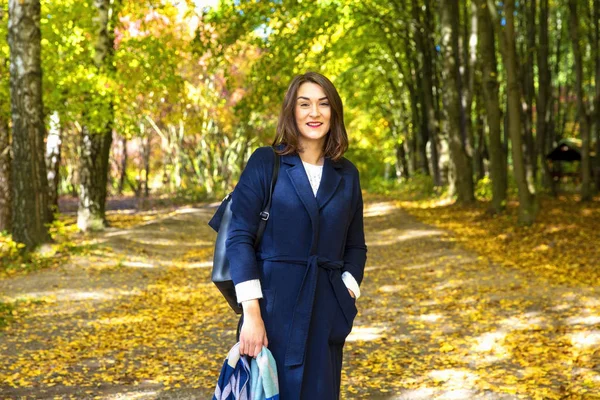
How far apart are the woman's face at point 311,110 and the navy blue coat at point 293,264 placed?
0.50 ft

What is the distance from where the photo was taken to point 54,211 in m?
20.1

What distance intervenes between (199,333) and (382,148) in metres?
43.9

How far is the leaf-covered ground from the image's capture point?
656cm

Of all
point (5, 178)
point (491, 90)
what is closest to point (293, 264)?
point (491, 90)

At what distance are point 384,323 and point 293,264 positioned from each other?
19.7ft

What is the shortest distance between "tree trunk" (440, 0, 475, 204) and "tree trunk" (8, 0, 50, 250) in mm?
12346

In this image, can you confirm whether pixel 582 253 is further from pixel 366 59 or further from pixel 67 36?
pixel 366 59

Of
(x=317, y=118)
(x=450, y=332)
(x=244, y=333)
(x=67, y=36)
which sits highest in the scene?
(x=67, y=36)

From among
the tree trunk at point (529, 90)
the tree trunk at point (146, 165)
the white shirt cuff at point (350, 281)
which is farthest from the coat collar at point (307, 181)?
the tree trunk at point (146, 165)

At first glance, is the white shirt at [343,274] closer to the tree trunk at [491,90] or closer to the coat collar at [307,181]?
the coat collar at [307,181]

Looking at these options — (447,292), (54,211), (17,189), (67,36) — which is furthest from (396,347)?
(54,211)

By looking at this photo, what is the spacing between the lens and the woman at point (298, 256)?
132 inches

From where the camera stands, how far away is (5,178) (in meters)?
18.6

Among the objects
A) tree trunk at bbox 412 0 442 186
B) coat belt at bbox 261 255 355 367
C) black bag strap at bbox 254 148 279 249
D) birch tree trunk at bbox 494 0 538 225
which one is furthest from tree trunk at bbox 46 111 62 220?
coat belt at bbox 261 255 355 367
